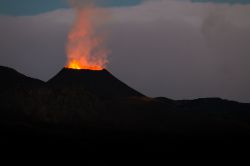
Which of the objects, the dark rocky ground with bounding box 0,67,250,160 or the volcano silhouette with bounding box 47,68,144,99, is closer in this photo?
the dark rocky ground with bounding box 0,67,250,160

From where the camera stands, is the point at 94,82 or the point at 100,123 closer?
the point at 100,123

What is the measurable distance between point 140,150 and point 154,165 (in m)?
8.21

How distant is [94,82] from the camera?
12912 cm

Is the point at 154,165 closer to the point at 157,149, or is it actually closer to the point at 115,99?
the point at 157,149

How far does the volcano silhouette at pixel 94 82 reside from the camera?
125738mm

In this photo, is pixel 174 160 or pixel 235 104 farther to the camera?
pixel 235 104

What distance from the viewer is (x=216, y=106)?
18550 cm

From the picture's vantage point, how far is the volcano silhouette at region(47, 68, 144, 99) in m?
126

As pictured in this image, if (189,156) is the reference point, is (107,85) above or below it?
above

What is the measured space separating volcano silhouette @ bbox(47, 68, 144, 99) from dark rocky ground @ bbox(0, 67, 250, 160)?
276 millimetres

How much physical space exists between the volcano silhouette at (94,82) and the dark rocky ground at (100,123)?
0.28 m

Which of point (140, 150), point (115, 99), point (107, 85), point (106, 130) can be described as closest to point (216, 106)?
point (107, 85)

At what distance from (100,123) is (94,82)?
34124 millimetres

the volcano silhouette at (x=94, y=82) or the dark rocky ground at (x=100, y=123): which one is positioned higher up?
the volcano silhouette at (x=94, y=82)
